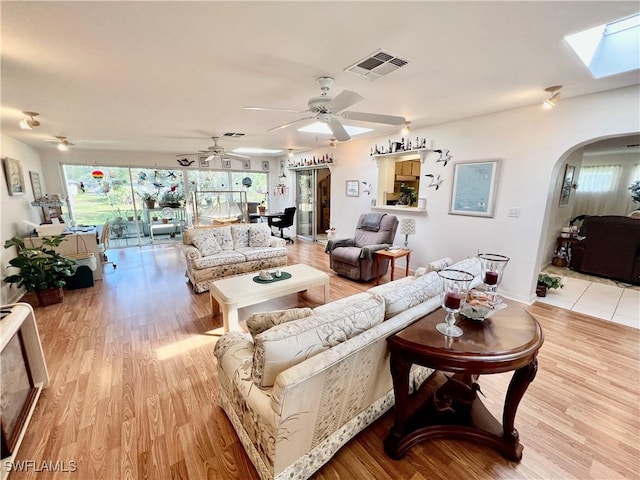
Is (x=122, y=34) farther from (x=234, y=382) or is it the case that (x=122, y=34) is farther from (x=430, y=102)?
(x=430, y=102)

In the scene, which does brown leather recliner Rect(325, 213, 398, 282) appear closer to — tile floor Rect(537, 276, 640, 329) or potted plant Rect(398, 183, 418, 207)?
potted plant Rect(398, 183, 418, 207)

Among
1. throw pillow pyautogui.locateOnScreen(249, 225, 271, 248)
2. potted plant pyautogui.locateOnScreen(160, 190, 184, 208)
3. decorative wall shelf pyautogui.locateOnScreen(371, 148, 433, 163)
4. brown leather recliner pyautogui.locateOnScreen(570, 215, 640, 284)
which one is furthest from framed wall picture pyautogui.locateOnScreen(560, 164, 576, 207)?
potted plant pyautogui.locateOnScreen(160, 190, 184, 208)

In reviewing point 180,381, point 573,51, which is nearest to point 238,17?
point 573,51

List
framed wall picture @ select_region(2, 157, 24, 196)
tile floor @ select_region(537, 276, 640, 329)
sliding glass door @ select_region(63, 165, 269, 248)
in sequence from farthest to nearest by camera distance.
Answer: sliding glass door @ select_region(63, 165, 269, 248) < framed wall picture @ select_region(2, 157, 24, 196) < tile floor @ select_region(537, 276, 640, 329)

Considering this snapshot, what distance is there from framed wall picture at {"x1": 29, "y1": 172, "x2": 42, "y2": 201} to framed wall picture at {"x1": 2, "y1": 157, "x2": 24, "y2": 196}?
68 centimetres

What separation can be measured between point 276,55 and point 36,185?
6.23 metres

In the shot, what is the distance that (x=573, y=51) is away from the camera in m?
1.87

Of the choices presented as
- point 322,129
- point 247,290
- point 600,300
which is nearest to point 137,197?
point 322,129

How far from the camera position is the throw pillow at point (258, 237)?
4.62 m

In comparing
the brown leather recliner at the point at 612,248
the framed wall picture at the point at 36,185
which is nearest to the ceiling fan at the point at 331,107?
the brown leather recliner at the point at 612,248

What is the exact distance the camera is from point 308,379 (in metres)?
1.15

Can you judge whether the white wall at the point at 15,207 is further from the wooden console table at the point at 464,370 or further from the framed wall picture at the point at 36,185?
the wooden console table at the point at 464,370

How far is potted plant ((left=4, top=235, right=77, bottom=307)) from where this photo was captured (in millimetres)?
3229

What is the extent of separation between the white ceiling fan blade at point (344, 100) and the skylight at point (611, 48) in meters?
1.52
